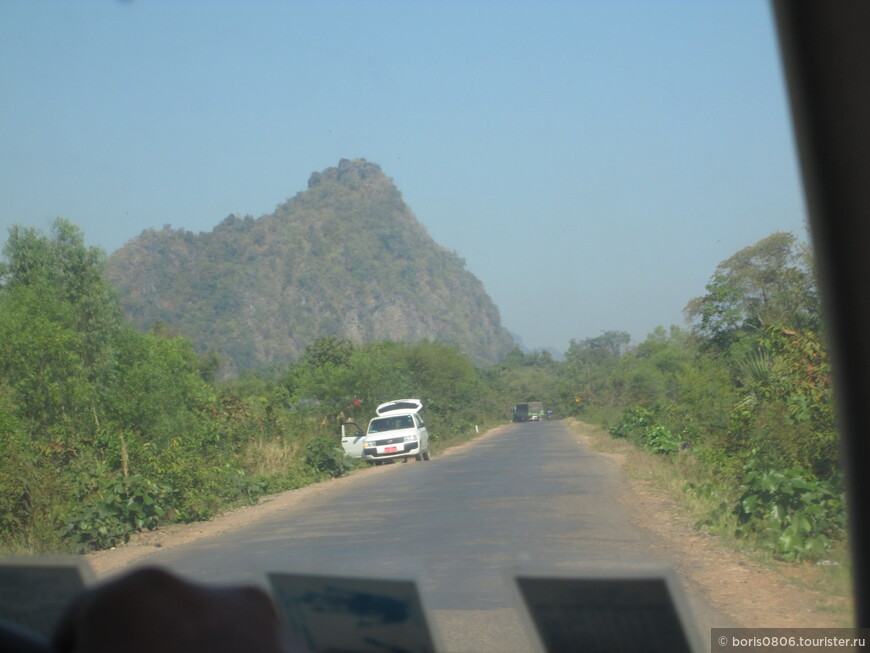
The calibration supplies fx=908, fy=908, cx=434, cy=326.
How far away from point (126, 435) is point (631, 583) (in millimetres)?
15087

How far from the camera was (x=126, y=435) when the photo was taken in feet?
52.9

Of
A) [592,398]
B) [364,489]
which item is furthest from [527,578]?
[592,398]

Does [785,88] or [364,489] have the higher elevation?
[785,88]

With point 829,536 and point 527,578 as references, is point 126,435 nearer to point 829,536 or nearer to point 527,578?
point 829,536

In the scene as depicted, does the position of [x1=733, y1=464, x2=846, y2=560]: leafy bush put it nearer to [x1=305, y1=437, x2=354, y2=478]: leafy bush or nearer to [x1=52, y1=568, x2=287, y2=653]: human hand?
[x1=52, y1=568, x2=287, y2=653]: human hand

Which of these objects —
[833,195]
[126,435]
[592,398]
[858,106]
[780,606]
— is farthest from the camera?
[592,398]

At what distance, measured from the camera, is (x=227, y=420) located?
23.6 meters

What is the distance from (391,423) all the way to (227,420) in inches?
265

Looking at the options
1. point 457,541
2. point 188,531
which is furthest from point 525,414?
point 457,541

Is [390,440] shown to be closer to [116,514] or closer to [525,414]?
[116,514]

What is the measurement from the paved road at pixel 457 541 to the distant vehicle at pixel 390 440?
8.86 metres

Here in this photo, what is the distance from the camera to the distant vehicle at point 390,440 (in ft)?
90.6

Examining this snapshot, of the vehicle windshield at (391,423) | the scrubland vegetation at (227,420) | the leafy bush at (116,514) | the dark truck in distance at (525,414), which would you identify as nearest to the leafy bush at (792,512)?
the scrubland vegetation at (227,420)

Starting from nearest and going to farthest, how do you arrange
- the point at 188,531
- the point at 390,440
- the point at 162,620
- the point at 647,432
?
the point at 162,620, the point at 188,531, the point at 647,432, the point at 390,440
